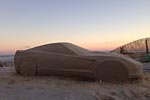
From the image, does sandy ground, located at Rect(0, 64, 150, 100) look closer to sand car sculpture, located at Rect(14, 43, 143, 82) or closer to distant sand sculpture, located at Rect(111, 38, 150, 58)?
sand car sculpture, located at Rect(14, 43, 143, 82)

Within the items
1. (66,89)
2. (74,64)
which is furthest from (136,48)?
(66,89)

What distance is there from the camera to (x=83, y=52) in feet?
27.1

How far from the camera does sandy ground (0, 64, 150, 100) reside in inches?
222

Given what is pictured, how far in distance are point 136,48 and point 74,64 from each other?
12910 millimetres

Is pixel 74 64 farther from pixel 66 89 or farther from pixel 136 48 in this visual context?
pixel 136 48

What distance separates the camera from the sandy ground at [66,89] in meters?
5.63

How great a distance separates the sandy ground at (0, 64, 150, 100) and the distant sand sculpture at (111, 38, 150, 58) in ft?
34.8

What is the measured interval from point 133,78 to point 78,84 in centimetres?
161

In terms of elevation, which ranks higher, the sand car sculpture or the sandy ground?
the sand car sculpture

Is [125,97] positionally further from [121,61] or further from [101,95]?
[121,61]

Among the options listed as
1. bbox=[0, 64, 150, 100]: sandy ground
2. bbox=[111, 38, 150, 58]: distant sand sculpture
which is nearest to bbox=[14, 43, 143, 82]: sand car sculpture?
Result: bbox=[0, 64, 150, 100]: sandy ground

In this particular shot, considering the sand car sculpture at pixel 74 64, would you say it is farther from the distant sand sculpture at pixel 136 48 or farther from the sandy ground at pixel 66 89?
the distant sand sculpture at pixel 136 48

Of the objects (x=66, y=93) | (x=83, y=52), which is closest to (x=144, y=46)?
(x=83, y=52)

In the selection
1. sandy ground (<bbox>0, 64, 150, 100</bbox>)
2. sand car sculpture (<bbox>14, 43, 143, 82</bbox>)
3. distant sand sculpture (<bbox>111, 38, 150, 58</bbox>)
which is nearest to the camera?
sandy ground (<bbox>0, 64, 150, 100</bbox>)
